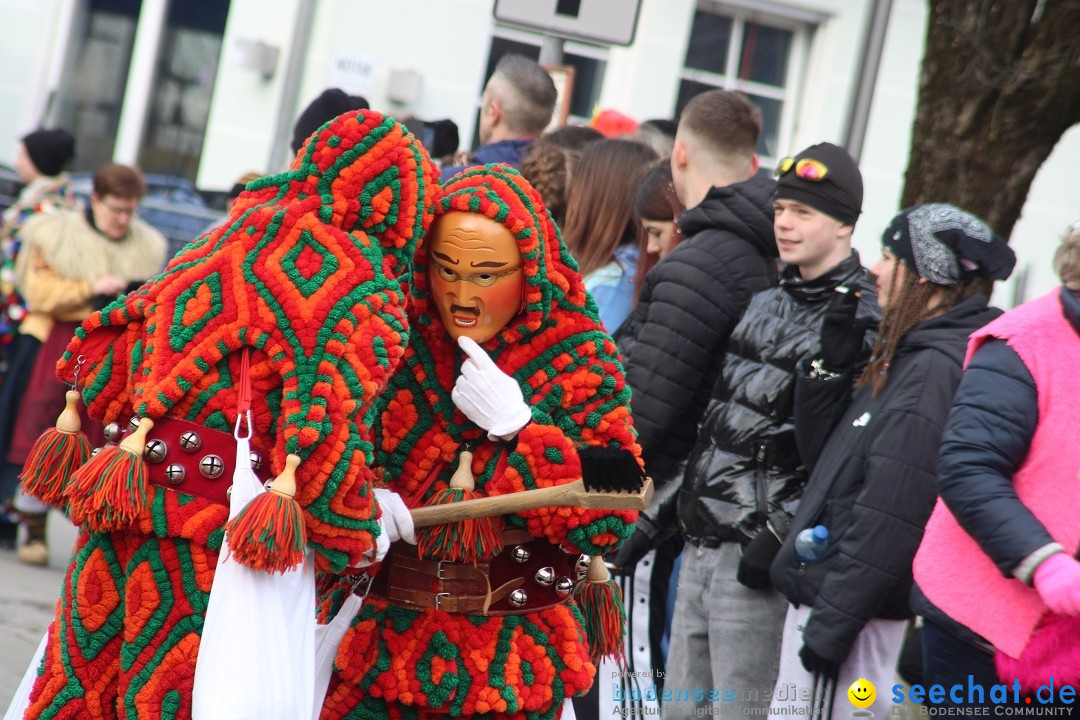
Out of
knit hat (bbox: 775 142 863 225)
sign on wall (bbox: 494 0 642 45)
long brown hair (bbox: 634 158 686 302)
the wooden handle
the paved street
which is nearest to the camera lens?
the wooden handle

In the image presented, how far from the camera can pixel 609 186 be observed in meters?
4.89

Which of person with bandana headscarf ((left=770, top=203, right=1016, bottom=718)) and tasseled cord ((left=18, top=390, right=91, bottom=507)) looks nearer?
tasseled cord ((left=18, top=390, right=91, bottom=507))

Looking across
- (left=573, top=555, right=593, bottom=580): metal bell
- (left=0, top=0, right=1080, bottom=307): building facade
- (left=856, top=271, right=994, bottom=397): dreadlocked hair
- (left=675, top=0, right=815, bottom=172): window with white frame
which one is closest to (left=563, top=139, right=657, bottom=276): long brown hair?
(left=856, top=271, right=994, bottom=397): dreadlocked hair

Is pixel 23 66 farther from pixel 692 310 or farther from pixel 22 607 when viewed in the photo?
pixel 692 310

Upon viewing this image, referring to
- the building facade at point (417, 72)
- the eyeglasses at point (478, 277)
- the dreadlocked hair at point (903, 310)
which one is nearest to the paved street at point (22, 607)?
the eyeglasses at point (478, 277)

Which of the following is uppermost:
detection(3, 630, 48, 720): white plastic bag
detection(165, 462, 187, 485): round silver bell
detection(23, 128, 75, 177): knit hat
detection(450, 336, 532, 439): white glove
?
detection(23, 128, 75, 177): knit hat

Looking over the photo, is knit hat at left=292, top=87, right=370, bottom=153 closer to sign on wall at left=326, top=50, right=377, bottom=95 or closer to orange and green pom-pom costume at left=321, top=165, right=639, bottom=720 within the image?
orange and green pom-pom costume at left=321, top=165, right=639, bottom=720

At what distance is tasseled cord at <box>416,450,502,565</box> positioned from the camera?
9.39ft

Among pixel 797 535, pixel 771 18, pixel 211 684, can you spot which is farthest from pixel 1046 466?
pixel 771 18

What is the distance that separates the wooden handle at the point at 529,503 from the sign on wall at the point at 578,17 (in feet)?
14.3

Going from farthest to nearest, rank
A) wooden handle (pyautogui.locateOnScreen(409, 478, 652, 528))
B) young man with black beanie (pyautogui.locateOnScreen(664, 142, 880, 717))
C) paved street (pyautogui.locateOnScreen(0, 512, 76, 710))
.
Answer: paved street (pyautogui.locateOnScreen(0, 512, 76, 710)), young man with black beanie (pyautogui.locateOnScreen(664, 142, 880, 717)), wooden handle (pyautogui.locateOnScreen(409, 478, 652, 528))

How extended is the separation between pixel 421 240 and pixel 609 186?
80.5 inches

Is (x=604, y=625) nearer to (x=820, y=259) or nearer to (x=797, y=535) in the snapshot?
(x=797, y=535)

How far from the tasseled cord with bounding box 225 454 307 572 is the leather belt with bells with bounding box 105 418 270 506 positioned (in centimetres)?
12
